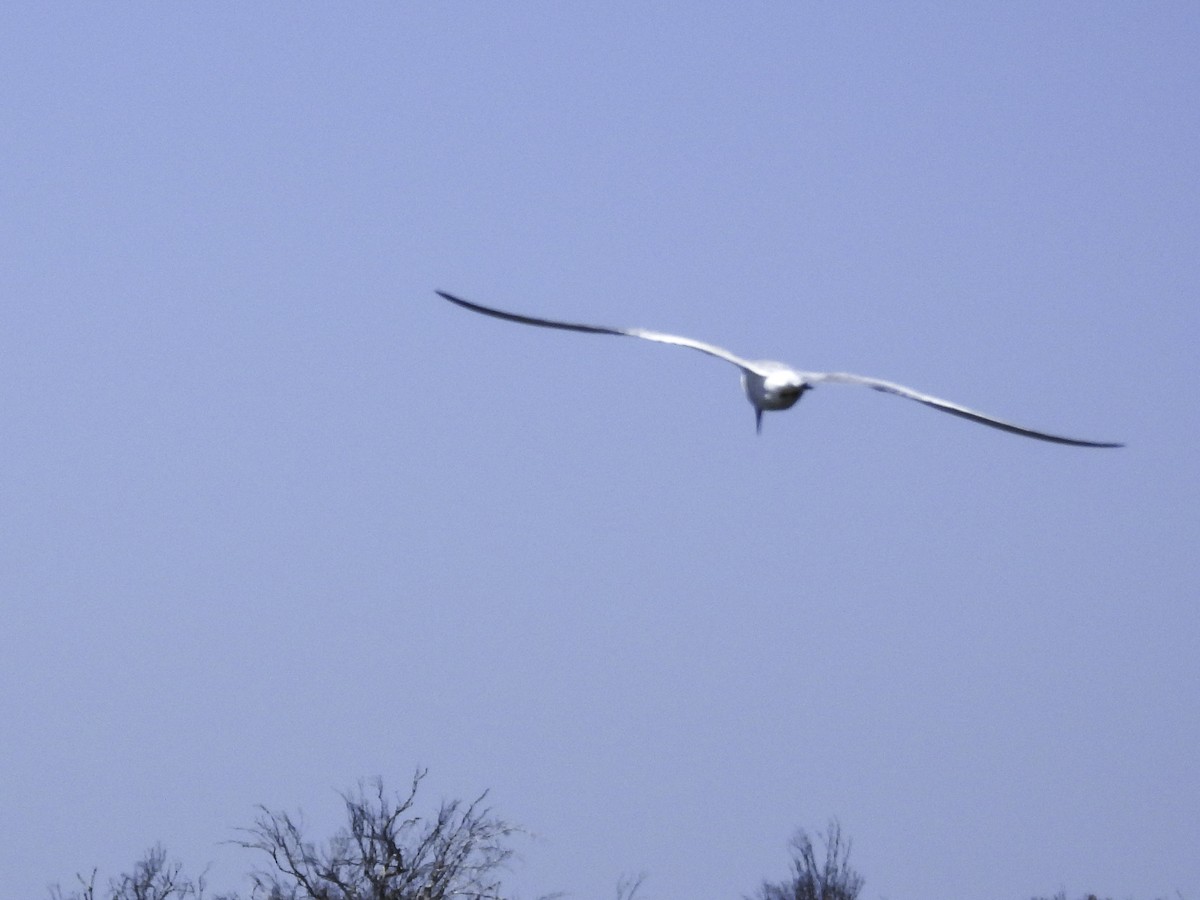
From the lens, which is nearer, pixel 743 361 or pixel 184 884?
pixel 743 361

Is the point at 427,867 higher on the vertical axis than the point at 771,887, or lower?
lower

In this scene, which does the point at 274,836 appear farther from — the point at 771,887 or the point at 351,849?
the point at 771,887

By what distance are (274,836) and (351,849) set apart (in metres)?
1.25

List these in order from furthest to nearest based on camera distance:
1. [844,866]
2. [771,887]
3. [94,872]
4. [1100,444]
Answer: [771,887]
[844,866]
[94,872]
[1100,444]

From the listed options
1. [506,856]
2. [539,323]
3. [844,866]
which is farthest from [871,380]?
[844,866]

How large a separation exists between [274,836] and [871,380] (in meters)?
23.7

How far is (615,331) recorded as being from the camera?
528 inches

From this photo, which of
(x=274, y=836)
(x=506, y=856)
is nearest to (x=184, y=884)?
(x=274, y=836)

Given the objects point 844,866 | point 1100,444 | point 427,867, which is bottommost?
point 1100,444

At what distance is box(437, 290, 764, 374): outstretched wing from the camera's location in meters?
13.4

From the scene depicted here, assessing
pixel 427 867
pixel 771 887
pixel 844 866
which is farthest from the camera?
pixel 771 887

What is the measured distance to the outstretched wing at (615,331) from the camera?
1338cm

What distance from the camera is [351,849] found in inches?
1357

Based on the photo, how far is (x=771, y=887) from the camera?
70.2m
